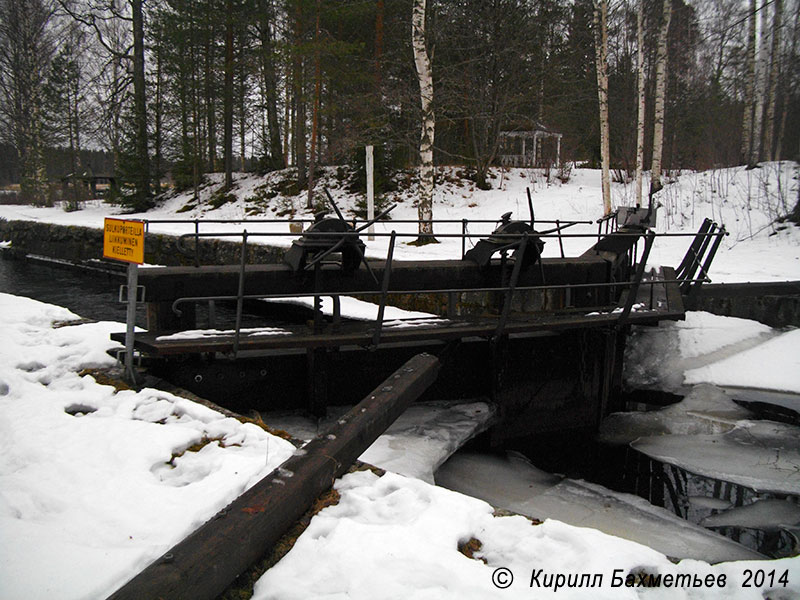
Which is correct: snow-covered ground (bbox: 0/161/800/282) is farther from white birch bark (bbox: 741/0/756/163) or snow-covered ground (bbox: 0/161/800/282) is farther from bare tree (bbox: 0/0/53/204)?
bare tree (bbox: 0/0/53/204)

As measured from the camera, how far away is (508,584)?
2.33 metres

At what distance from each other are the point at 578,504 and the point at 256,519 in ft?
9.94

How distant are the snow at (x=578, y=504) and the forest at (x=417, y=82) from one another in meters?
10.5

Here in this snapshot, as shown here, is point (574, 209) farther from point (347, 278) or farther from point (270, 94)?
point (270, 94)

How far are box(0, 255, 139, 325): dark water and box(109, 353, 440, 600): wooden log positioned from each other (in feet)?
27.7

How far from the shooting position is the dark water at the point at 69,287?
38.2 feet

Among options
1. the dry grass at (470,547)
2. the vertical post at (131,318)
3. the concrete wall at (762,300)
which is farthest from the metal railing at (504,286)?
the dry grass at (470,547)

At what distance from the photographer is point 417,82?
21781mm

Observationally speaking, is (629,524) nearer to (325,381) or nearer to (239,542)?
(325,381)

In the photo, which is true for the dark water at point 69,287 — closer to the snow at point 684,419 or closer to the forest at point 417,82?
the forest at point 417,82

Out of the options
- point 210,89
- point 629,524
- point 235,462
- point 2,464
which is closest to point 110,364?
point 2,464

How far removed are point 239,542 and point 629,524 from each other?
3076mm
